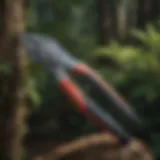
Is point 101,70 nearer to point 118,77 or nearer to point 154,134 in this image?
point 118,77

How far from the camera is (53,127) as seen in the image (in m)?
1.78

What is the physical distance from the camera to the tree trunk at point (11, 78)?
0.85 meters

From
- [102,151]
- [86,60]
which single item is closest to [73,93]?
[102,151]

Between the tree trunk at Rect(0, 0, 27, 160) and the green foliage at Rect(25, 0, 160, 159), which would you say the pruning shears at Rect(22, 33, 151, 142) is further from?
the tree trunk at Rect(0, 0, 27, 160)

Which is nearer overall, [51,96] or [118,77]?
[118,77]

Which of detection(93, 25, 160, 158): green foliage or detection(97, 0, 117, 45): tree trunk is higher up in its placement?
detection(97, 0, 117, 45): tree trunk

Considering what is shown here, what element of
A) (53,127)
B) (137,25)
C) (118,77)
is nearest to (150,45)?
(118,77)

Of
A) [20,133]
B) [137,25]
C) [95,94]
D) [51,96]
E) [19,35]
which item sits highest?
[137,25]

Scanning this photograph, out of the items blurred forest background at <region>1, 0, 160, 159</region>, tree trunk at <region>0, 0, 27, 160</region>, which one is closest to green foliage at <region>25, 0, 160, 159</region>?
blurred forest background at <region>1, 0, 160, 159</region>

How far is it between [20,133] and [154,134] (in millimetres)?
596

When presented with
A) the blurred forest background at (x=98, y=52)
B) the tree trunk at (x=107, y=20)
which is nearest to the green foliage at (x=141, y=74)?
the blurred forest background at (x=98, y=52)

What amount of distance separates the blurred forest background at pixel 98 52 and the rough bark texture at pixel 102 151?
0.28 ft

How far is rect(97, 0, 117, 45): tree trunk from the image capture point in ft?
5.85

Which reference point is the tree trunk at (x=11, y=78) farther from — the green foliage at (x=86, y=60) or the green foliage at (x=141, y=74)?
the green foliage at (x=141, y=74)
